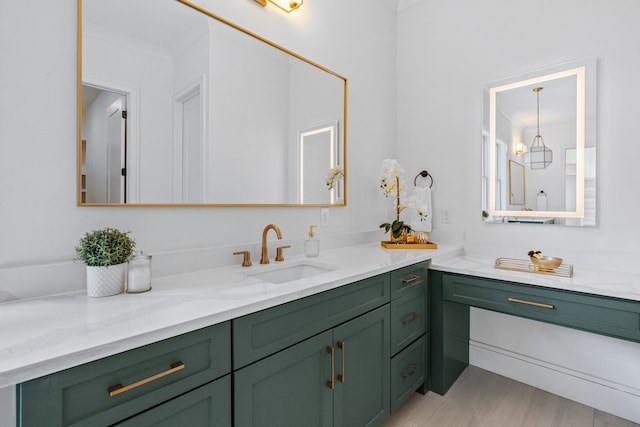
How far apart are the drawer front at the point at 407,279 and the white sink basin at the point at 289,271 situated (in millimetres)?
319

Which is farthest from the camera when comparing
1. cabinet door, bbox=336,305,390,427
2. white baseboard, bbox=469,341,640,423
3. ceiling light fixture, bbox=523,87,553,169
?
ceiling light fixture, bbox=523,87,553,169

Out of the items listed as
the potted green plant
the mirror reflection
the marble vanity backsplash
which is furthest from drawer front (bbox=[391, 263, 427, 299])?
the potted green plant

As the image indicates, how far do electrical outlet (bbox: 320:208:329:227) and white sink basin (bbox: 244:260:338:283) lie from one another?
1.35ft

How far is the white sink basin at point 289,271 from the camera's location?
1539 mm

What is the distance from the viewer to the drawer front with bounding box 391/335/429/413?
1.64 metres

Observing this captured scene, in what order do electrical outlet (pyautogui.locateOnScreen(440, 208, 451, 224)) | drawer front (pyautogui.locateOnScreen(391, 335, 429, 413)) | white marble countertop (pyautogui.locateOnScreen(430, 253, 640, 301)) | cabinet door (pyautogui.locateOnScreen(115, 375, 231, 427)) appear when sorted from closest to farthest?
cabinet door (pyautogui.locateOnScreen(115, 375, 231, 427)) → white marble countertop (pyautogui.locateOnScreen(430, 253, 640, 301)) → drawer front (pyautogui.locateOnScreen(391, 335, 429, 413)) → electrical outlet (pyautogui.locateOnScreen(440, 208, 451, 224))

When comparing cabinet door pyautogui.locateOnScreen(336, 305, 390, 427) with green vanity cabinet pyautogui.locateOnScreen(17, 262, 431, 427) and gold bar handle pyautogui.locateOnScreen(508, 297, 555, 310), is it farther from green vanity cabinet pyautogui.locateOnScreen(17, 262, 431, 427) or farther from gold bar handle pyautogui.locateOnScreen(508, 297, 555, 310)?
gold bar handle pyautogui.locateOnScreen(508, 297, 555, 310)

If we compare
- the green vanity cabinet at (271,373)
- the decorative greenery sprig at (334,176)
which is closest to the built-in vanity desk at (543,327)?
→ the green vanity cabinet at (271,373)

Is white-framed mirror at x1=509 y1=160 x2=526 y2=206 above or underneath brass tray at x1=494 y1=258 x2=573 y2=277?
above

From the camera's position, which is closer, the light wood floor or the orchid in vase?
the light wood floor

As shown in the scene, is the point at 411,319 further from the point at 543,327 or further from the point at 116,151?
the point at 116,151

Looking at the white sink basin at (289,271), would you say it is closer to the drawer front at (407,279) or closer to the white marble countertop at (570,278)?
the drawer front at (407,279)

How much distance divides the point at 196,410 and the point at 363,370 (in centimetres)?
78

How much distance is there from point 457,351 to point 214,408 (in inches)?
68.7
